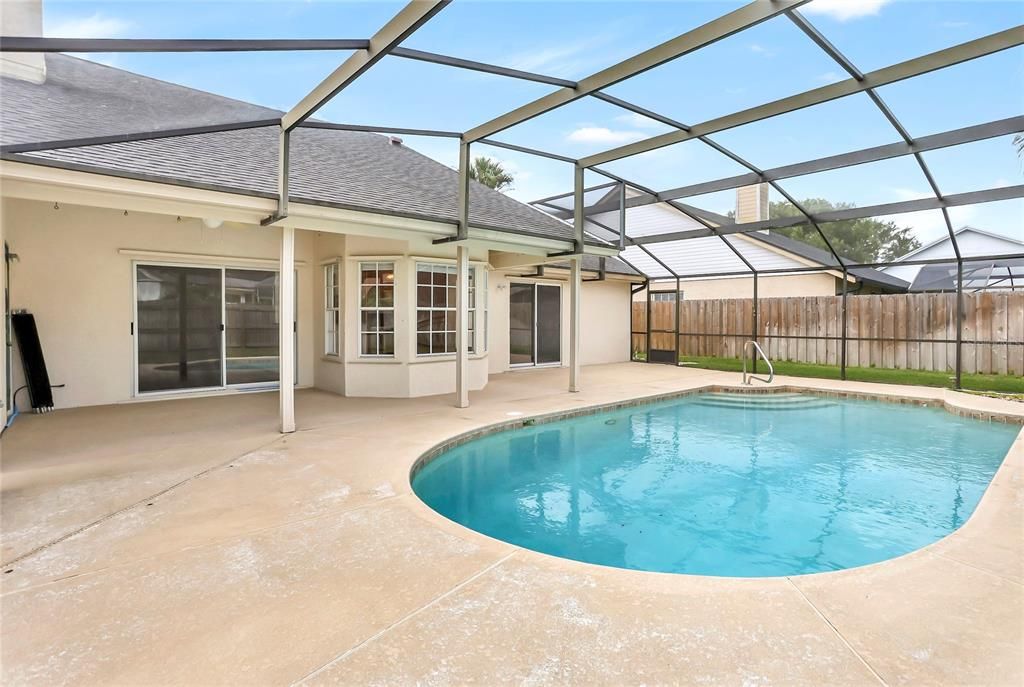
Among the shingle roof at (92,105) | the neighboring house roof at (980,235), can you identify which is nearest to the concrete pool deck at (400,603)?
the shingle roof at (92,105)

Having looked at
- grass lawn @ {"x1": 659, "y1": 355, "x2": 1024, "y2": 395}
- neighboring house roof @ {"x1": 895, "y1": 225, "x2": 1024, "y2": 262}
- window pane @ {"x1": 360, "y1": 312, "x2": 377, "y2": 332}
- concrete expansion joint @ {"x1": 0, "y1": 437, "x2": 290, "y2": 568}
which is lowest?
concrete expansion joint @ {"x1": 0, "y1": 437, "x2": 290, "y2": 568}

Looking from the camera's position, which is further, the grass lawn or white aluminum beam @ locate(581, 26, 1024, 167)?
the grass lawn

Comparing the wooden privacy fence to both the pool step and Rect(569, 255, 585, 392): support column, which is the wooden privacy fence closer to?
the pool step

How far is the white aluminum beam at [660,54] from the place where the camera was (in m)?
4.17

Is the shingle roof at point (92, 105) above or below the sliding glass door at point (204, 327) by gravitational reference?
above

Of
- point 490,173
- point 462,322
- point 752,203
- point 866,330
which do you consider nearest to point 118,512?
point 462,322

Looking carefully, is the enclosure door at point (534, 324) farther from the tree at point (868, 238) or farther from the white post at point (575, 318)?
the tree at point (868, 238)

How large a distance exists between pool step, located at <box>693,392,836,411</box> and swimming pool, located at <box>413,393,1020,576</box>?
95 cm

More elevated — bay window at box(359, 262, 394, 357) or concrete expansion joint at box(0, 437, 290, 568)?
bay window at box(359, 262, 394, 357)

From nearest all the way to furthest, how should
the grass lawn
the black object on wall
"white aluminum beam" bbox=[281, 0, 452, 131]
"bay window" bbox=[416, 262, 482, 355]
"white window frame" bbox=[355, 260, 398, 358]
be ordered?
"white aluminum beam" bbox=[281, 0, 452, 131], the black object on wall, "white window frame" bbox=[355, 260, 398, 358], "bay window" bbox=[416, 262, 482, 355], the grass lawn

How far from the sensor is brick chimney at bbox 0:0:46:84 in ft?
23.1

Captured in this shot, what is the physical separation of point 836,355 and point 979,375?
2780mm

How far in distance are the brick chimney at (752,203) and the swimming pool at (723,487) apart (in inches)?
404

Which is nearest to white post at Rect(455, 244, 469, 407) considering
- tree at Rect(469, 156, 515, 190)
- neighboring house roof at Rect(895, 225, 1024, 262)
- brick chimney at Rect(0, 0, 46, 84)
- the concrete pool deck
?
the concrete pool deck
